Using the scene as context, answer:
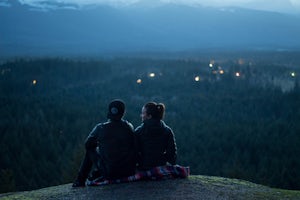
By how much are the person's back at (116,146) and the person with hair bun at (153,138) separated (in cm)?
24

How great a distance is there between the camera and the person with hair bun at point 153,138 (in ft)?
40.4

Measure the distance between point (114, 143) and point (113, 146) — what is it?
0.08 meters

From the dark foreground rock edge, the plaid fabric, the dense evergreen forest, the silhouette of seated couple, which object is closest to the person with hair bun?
the silhouette of seated couple

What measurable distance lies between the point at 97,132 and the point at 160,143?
1.53m

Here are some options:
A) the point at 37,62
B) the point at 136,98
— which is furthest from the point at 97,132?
the point at 37,62

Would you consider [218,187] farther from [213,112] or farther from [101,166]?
[213,112]

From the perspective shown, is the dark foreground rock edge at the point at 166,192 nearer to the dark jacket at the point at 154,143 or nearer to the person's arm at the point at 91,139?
the dark jacket at the point at 154,143

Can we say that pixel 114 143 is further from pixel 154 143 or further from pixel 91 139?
pixel 154 143

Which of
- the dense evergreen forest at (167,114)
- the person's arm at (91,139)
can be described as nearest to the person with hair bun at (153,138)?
the person's arm at (91,139)

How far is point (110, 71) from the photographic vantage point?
108750 millimetres

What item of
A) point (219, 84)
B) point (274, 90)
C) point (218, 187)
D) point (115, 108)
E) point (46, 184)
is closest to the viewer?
point (115, 108)

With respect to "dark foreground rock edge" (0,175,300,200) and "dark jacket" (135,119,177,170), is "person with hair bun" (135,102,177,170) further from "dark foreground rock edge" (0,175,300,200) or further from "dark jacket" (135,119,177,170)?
"dark foreground rock edge" (0,175,300,200)

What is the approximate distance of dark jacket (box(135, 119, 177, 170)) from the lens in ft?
40.5

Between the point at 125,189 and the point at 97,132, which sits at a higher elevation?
the point at 97,132
